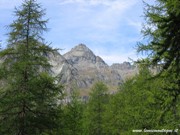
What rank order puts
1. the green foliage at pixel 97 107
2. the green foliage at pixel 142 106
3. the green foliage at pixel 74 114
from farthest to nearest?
1. the green foliage at pixel 97 107
2. the green foliage at pixel 74 114
3. the green foliage at pixel 142 106

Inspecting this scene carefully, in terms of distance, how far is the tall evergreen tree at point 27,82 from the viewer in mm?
16828

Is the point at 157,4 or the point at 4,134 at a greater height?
the point at 157,4

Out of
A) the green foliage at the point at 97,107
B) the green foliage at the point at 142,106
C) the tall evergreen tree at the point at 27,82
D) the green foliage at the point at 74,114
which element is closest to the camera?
the tall evergreen tree at the point at 27,82

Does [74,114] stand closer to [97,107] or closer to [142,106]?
[142,106]

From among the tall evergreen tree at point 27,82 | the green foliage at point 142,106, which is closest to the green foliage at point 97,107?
the green foliage at point 142,106

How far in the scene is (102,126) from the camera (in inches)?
1569

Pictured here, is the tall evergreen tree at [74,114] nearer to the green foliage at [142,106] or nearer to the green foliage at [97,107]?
the green foliage at [142,106]

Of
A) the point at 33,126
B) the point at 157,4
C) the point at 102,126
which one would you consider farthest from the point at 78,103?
the point at 157,4

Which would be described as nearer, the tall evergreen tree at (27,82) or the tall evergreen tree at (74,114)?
the tall evergreen tree at (27,82)

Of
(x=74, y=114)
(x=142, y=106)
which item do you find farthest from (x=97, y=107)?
(x=142, y=106)

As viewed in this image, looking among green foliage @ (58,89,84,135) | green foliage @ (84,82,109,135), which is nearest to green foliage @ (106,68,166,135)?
green foliage @ (58,89,84,135)

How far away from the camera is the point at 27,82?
16859 millimetres

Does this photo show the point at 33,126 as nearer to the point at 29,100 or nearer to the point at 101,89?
the point at 29,100

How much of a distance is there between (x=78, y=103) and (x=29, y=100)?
14128 millimetres
